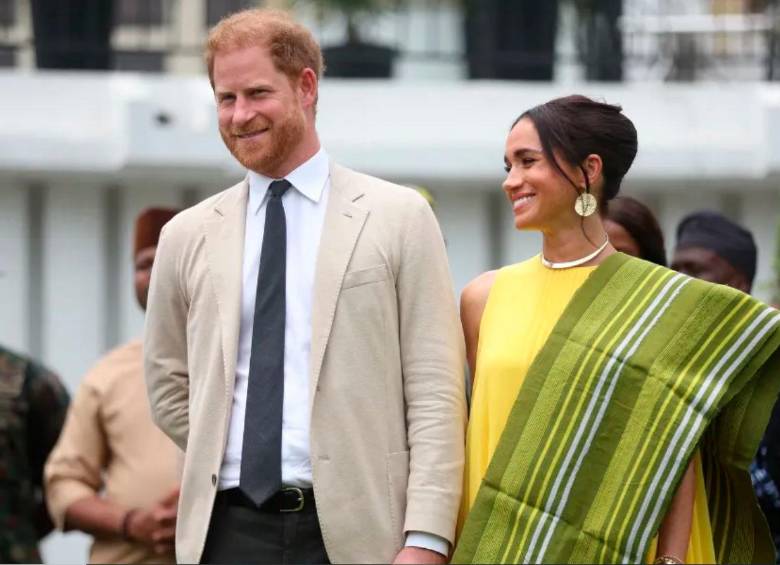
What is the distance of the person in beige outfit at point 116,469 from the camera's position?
5.75m

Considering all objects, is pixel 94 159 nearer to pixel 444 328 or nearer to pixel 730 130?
pixel 730 130

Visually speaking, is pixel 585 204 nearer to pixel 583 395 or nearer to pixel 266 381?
pixel 583 395

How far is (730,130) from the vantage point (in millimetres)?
8359

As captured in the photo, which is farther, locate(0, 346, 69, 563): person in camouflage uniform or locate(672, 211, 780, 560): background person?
locate(0, 346, 69, 563): person in camouflage uniform

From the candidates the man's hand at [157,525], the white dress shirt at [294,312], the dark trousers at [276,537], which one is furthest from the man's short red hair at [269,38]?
the man's hand at [157,525]

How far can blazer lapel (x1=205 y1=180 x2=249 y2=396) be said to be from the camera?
13.1 feet

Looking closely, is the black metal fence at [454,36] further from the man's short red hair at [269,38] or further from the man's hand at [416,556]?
the man's hand at [416,556]

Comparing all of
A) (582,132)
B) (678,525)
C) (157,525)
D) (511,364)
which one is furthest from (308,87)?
(157,525)

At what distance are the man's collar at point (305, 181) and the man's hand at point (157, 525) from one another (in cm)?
177

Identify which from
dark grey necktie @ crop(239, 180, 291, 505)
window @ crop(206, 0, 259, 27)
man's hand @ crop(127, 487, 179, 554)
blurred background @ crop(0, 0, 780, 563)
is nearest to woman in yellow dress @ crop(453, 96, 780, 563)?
dark grey necktie @ crop(239, 180, 291, 505)

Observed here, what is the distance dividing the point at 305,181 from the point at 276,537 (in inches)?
30.6

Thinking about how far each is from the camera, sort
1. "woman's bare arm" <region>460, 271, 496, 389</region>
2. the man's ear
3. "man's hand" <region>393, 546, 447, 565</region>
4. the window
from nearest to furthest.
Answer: "man's hand" <region>393, 546, 447, 565</region>, the man's ear, "woman's bare arm" <region>460, 271, 496, 389</region>, the window

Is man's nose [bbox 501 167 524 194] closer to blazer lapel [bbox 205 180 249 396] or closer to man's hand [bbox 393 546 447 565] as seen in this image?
blazer lapel [bbox 205 180 249 396]

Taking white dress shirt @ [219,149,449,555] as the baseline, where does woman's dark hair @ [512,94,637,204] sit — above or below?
above
